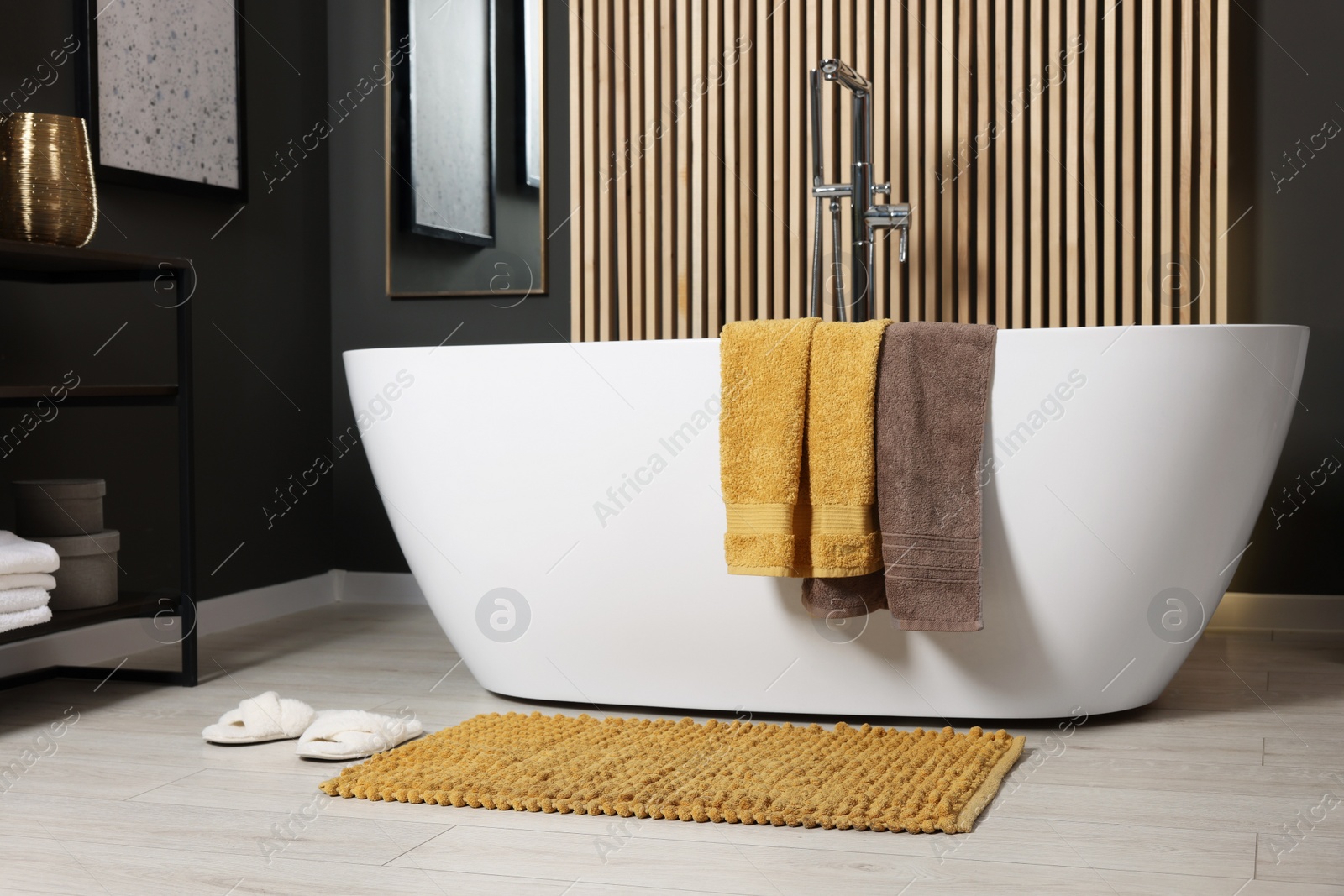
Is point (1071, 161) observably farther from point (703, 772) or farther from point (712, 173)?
point (703, 772)

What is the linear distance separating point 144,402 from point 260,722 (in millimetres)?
838

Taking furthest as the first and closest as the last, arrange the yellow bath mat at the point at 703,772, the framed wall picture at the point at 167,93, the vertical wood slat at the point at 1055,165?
the vertical wood slat at the point at 1055,165, the framed wall picture at the point at 167,93, the yellow bath mat at the point at 703,772

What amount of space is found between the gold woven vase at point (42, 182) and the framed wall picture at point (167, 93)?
1.35 feet

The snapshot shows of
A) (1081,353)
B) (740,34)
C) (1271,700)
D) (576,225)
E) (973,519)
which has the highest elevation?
(740,34)

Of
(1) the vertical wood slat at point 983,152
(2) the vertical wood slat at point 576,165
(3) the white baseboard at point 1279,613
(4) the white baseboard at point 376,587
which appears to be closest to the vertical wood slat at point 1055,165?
(1) the vertical wood slat at point 983,152

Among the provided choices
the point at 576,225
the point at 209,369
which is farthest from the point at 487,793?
the point at 576,225

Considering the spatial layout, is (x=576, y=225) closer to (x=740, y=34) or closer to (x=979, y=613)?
(x=740, y=34)

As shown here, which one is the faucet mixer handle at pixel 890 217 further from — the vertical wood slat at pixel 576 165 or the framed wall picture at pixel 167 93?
the framed wall picture at pixel 167 93

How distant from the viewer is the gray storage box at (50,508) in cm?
241

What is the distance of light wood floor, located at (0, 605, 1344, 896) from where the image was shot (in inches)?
56.5

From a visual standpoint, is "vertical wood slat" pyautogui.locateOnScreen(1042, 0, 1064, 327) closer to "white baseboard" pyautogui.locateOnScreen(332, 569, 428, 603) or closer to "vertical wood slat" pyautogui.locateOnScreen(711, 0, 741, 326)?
"vertical wood slat" pyautogui.locateOnScreen(711, 0, 741, 326)

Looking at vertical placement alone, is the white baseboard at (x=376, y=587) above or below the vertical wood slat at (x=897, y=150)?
below

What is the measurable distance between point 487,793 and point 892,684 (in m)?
0.73

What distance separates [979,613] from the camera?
1938 millimetres
